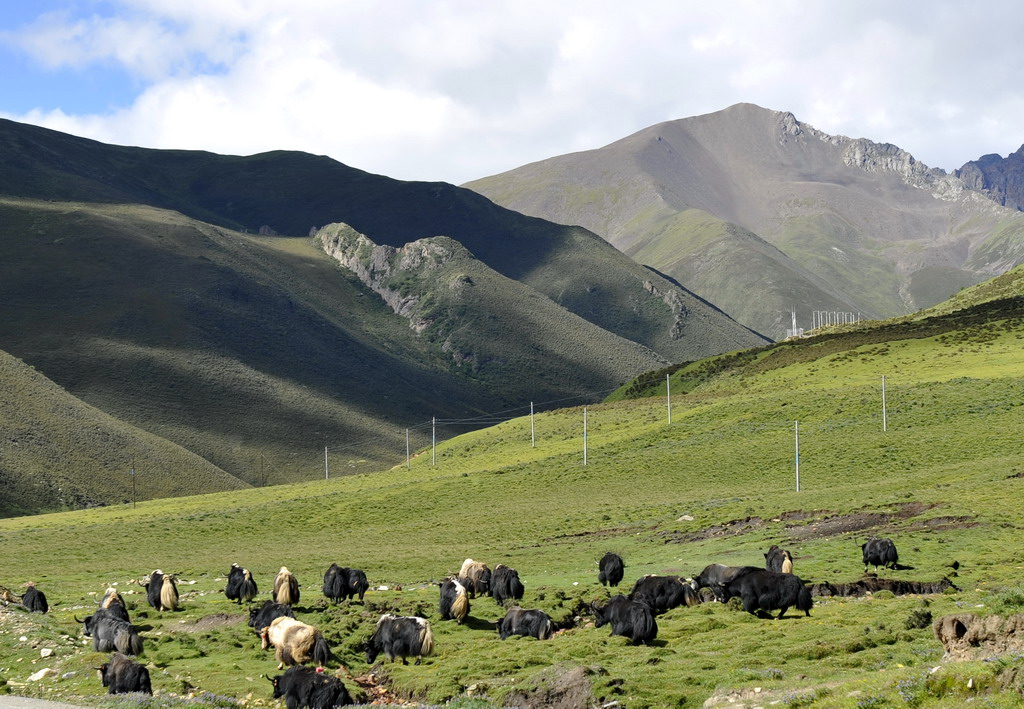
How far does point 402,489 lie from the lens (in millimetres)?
82375

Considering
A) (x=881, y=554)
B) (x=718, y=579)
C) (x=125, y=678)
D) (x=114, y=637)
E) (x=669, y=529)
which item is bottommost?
(x=125, y=678)

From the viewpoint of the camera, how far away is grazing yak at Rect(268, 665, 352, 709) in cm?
2067

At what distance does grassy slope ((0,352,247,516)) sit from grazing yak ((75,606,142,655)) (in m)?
105

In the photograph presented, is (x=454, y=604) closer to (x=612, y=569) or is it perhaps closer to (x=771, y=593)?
(x=612, y=569)

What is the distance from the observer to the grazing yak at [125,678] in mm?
21953

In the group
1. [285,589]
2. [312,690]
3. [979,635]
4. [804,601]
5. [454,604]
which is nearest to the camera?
[979,635]

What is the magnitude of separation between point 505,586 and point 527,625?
6.11 m

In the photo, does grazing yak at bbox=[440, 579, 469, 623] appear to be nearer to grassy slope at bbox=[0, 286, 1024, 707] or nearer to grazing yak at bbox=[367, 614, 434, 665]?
grassy slope at bbox=[0, 286, 1024, 707]

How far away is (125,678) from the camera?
22.0 m

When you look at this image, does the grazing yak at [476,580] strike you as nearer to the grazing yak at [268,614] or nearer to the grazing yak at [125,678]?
the grazing yak at [268,614]

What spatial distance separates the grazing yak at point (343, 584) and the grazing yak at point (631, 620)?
10411 millimetres

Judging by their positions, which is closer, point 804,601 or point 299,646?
point 299,646

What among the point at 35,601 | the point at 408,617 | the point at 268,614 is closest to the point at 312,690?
the point at 408,617

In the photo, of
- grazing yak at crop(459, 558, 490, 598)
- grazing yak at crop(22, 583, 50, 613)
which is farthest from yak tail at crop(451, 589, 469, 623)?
grazing yak at crop(22, 583, 50, 613)
